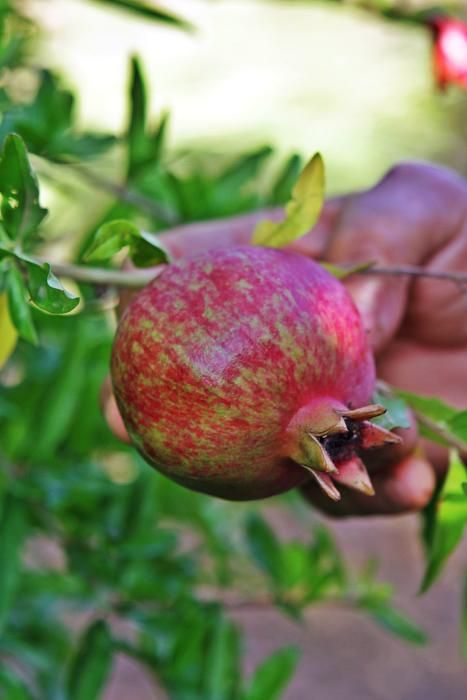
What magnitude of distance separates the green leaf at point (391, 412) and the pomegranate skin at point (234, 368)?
1.3 inches

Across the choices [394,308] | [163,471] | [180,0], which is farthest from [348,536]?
[180,0]

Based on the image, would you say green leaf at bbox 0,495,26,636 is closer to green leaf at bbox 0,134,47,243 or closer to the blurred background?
the blurred background

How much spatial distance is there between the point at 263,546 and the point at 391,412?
2.61 ft

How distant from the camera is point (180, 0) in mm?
6207

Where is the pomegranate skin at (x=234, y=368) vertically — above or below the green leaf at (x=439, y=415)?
above

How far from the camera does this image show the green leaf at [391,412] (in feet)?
2.43

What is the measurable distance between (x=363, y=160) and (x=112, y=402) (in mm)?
4763

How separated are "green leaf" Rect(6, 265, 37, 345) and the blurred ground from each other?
253 cm

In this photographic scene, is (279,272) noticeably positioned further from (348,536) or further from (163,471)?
(348,536)

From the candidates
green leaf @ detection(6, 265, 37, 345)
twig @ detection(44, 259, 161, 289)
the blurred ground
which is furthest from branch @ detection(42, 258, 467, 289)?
the blurred ground

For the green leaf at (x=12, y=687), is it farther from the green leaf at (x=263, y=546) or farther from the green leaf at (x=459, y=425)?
the green leaf at (x=459, y=425)

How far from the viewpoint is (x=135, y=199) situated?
1.37m

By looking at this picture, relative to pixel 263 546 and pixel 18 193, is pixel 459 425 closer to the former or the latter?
pixel 18 193

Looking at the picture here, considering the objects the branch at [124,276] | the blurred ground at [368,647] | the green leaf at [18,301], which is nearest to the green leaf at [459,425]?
the branch at [124,276]
